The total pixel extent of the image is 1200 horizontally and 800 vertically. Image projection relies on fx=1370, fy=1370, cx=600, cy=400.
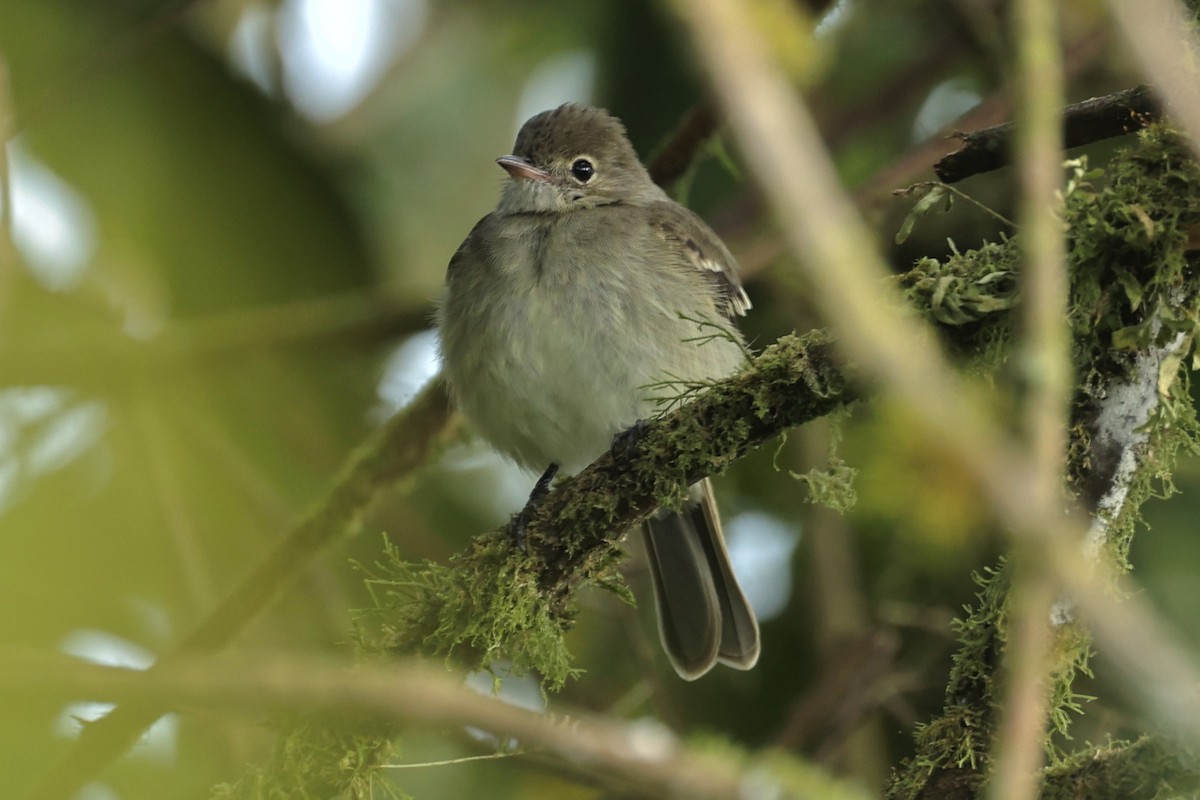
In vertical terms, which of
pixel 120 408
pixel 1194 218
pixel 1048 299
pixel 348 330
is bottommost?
pixel 1048 299

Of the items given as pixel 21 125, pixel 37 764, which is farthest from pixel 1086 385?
pixel 21 125

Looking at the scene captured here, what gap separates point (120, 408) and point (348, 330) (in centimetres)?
183

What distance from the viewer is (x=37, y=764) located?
2262mm

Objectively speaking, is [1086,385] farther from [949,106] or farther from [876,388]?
[949,106]

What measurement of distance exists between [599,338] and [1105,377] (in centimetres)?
227

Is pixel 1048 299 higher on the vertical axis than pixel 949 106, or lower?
lower

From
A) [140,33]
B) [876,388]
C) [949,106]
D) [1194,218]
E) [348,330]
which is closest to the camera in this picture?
[1194,218]

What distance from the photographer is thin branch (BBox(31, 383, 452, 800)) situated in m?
3.46

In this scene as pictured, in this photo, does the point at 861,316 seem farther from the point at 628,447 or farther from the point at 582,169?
the point at 582,169

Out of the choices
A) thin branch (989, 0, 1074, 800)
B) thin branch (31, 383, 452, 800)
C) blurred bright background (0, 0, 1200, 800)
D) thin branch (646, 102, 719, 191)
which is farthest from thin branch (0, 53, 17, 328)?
thin branch (646, 102, 719, 191)

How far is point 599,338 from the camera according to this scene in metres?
4.89

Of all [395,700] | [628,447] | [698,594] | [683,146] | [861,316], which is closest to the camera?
[861,316]

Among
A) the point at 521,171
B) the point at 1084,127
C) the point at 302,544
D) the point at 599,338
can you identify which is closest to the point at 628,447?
the point at 1084,127

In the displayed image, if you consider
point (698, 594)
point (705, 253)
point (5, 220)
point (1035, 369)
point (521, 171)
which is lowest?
point (1035, 369)
